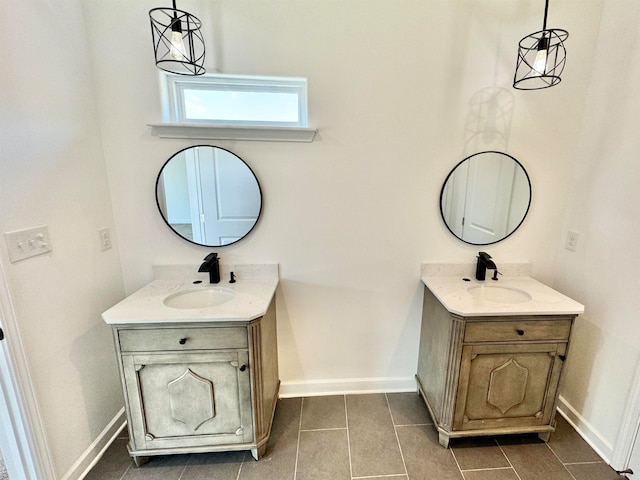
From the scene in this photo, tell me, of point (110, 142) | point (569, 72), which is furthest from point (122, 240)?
point (569, 72)

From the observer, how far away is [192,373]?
1411 millimetres

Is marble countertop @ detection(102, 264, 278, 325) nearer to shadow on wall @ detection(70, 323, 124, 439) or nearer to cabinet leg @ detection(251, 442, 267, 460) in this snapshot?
shadow on wall @ detection(70, 323, 124, 439)

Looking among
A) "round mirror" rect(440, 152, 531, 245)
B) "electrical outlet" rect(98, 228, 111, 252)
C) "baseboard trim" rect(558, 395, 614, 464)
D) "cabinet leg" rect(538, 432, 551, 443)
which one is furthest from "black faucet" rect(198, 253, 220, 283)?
"baseboard trim" rect(558, 395, 614, 464)

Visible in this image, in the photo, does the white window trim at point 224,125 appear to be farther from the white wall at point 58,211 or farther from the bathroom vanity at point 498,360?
the bathroom vanity at point 498,360

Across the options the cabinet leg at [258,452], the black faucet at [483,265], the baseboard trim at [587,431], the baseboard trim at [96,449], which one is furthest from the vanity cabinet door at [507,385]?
the baseboard trim at [96,449]

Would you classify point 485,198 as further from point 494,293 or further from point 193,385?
point 193,385

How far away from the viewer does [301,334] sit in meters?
1.96

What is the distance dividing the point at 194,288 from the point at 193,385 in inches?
20.5

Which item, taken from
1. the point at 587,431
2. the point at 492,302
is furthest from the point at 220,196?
the point at 587,431

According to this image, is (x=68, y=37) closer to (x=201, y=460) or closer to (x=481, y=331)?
(x=201, y=460)

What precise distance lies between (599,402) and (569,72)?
1.92m

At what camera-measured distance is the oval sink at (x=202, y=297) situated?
5.39 ft

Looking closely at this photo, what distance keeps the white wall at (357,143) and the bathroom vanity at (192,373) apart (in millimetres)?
460

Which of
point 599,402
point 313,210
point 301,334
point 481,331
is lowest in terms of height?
point 599,402
